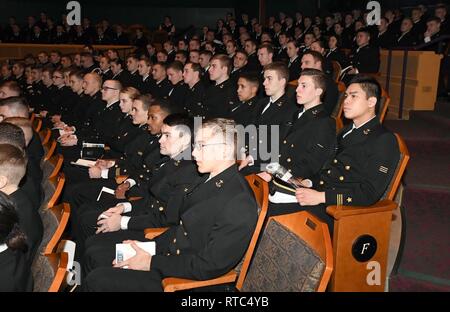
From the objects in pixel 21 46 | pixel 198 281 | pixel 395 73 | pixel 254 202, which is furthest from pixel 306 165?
pixel 21 46

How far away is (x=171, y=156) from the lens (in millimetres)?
2887

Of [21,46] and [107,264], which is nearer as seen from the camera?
[107,264]

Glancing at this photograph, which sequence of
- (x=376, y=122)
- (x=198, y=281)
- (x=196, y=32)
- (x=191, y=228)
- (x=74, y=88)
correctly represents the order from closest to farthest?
(x=198, y=281) < (x=191, y=228) < (x=376, y=122) < (x=74, y=88) < (x=196, y=32)

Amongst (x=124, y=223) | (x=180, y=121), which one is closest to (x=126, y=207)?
(x=124, y=223)

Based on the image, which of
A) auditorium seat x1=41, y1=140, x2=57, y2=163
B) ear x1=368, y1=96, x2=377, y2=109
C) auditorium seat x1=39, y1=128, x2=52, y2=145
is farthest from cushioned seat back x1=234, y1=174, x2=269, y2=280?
auditorium seat x1=39, y1=128, x2=52, y2=145

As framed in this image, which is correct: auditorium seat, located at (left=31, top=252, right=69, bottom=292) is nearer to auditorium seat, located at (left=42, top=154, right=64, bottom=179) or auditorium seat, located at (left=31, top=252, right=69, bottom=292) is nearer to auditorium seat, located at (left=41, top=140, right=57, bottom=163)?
auditorium seat, located at (left=42, top=154, right=64, bottom=179)

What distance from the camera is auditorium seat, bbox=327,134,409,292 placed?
2.31m

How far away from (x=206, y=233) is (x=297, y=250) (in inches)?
20.3

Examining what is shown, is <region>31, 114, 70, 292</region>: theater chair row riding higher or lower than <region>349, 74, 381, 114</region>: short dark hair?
lower

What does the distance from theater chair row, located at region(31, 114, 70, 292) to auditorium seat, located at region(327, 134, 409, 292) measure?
1.31 meters

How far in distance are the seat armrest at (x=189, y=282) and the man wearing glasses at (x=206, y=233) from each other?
25mm

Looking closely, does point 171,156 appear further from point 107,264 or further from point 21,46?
point 21,46

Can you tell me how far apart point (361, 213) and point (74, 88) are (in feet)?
16.8
